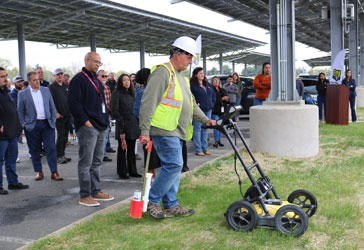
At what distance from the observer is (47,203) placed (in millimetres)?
6020

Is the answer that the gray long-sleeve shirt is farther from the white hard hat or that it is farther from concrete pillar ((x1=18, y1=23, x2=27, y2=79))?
concrete pillar ((x1=18, y1=23, x2=27, y2=79))

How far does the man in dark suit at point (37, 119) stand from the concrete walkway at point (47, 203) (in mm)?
507

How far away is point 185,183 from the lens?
649 centimetres

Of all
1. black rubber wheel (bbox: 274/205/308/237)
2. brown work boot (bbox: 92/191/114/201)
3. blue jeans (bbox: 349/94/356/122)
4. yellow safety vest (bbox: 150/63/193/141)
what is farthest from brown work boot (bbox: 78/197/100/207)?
blue jeans (bbox: 349/94/356/122)

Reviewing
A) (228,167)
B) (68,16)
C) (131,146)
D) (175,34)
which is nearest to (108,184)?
(131,146)

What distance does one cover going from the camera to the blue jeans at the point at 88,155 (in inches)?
217

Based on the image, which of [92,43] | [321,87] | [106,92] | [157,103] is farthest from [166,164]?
[92,43]

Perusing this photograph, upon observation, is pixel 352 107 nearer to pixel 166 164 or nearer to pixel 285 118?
pixel 285 118

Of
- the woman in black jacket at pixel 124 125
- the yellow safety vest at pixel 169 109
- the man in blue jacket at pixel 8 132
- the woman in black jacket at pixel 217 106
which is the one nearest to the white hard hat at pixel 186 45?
the yellow safety vest at pixel 169 109

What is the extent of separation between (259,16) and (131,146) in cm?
1608

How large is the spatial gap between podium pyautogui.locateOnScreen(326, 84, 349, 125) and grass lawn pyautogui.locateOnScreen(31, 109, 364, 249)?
284 inches

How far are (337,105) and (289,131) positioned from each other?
648 centimetres

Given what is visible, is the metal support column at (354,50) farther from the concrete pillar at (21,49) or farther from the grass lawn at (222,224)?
the grass lawn at (222,224)

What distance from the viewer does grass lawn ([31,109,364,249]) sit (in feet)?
13.0
